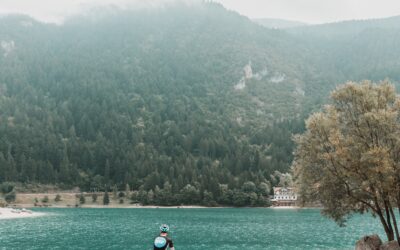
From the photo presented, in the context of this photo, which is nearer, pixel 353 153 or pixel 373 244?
pixel 353 153

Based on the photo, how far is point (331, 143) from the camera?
5438cm

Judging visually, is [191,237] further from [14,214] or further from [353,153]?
[14,214]

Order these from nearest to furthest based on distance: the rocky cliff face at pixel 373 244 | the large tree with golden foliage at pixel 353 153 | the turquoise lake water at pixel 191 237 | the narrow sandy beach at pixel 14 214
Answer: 1. the large tree with golden foliage at pixel 353 153
2. the rocky cliff face at pixel 373 244
3. the turquoise lake water at pixel 191 237
4. the narrow sandy beach at pixel 14 214

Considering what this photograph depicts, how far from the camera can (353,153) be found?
173ft

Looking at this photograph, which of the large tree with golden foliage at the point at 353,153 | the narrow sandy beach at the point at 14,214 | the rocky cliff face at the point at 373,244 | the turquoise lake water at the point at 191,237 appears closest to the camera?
the large tree with golden foliage at the point at 353,153

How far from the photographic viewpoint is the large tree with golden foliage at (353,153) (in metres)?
51.2

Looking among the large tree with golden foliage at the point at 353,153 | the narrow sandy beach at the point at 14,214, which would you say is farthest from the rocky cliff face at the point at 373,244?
the narrow sandy beach at the point at 14,214

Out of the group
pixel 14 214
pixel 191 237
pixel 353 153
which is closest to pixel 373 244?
pixel 353 153

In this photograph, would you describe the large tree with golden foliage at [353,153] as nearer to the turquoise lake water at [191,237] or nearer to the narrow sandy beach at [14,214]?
the turquoise lake water at [191,237]

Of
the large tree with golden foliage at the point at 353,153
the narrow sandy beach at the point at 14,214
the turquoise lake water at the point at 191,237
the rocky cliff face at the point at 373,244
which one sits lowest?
the turquoise lake water at the point at 191,237

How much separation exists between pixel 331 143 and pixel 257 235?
51.1 m

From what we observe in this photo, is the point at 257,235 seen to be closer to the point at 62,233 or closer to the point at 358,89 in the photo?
the point at 62,233

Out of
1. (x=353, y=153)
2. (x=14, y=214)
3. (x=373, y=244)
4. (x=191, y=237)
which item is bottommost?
(x=191, y=237)

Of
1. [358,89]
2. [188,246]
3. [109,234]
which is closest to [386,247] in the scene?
[358,89]
